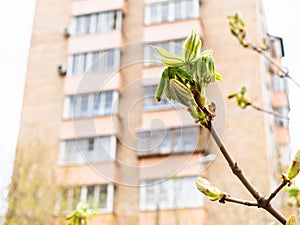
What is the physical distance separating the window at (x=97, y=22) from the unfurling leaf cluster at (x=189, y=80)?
564cm

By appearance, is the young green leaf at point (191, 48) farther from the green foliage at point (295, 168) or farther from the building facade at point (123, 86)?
the building facade at point (123, 86)

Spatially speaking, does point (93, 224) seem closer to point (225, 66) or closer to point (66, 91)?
point (66, 91)

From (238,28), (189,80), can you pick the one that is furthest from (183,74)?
(238,28)

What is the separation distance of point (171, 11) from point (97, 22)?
858 millimetres

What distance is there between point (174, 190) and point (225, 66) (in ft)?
4.77

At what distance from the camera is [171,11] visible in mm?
5656

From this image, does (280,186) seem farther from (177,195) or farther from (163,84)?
(177,195)

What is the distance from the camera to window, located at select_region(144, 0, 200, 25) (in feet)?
18.3

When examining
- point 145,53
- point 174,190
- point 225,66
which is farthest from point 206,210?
point 145,53

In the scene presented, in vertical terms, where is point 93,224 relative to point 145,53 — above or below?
above

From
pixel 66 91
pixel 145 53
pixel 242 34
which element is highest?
pixel 66 91

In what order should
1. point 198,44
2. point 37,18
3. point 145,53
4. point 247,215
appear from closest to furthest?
point 198,44, point 145,53, point 247,215, point 37,18

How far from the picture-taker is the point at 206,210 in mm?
5102

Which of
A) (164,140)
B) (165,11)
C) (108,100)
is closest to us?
(164,140)
